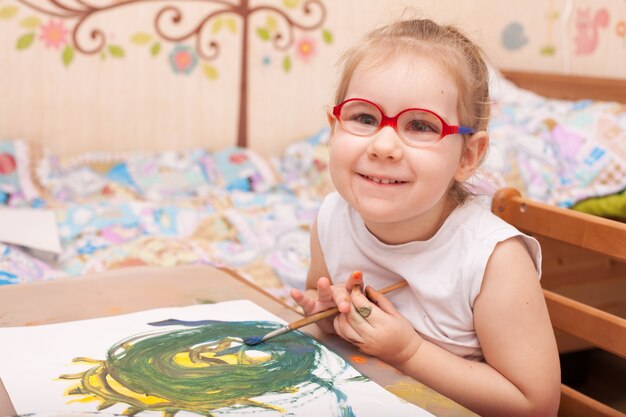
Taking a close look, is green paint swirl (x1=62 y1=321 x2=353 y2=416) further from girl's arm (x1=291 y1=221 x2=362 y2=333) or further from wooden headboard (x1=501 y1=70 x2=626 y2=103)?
wooden headboard (x1=501 y1=70 x2=626 y2=103)

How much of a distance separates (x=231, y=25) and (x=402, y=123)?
7.04 ft

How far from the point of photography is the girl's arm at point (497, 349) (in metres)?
0.77

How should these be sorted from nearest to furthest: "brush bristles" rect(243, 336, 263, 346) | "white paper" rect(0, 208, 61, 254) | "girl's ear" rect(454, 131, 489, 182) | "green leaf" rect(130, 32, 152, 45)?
"brush bristles" rect(243, 336, 263, 346), "girl's ear" rect(454, 131, 489, 182), "white paper" rect(0, 208, 61, 254), "green leaf" rect(130, 32, 152, 45)

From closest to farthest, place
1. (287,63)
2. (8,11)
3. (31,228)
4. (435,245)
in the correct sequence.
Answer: (435,245) < (31,228) < (8,11) < (287,63)

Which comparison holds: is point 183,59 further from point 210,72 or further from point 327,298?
point 327,298

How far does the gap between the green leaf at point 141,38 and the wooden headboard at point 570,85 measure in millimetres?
1424

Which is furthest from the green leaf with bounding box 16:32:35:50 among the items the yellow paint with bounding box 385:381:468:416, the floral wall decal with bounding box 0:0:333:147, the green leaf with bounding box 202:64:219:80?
the yellow paint with bounding box 385:381:468:416

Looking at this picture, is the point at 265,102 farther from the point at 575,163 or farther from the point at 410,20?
the point at 410,20

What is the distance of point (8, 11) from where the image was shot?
2424mm

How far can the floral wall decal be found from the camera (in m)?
2.49

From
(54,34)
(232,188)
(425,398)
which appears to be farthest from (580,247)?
(54,34)

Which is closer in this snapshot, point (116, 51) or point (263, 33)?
point (116, 51)

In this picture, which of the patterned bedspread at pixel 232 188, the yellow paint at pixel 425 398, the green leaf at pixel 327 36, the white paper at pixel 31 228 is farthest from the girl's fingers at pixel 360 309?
the green leaf at pixel 327 36

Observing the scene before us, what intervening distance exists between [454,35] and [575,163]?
5.07ft
